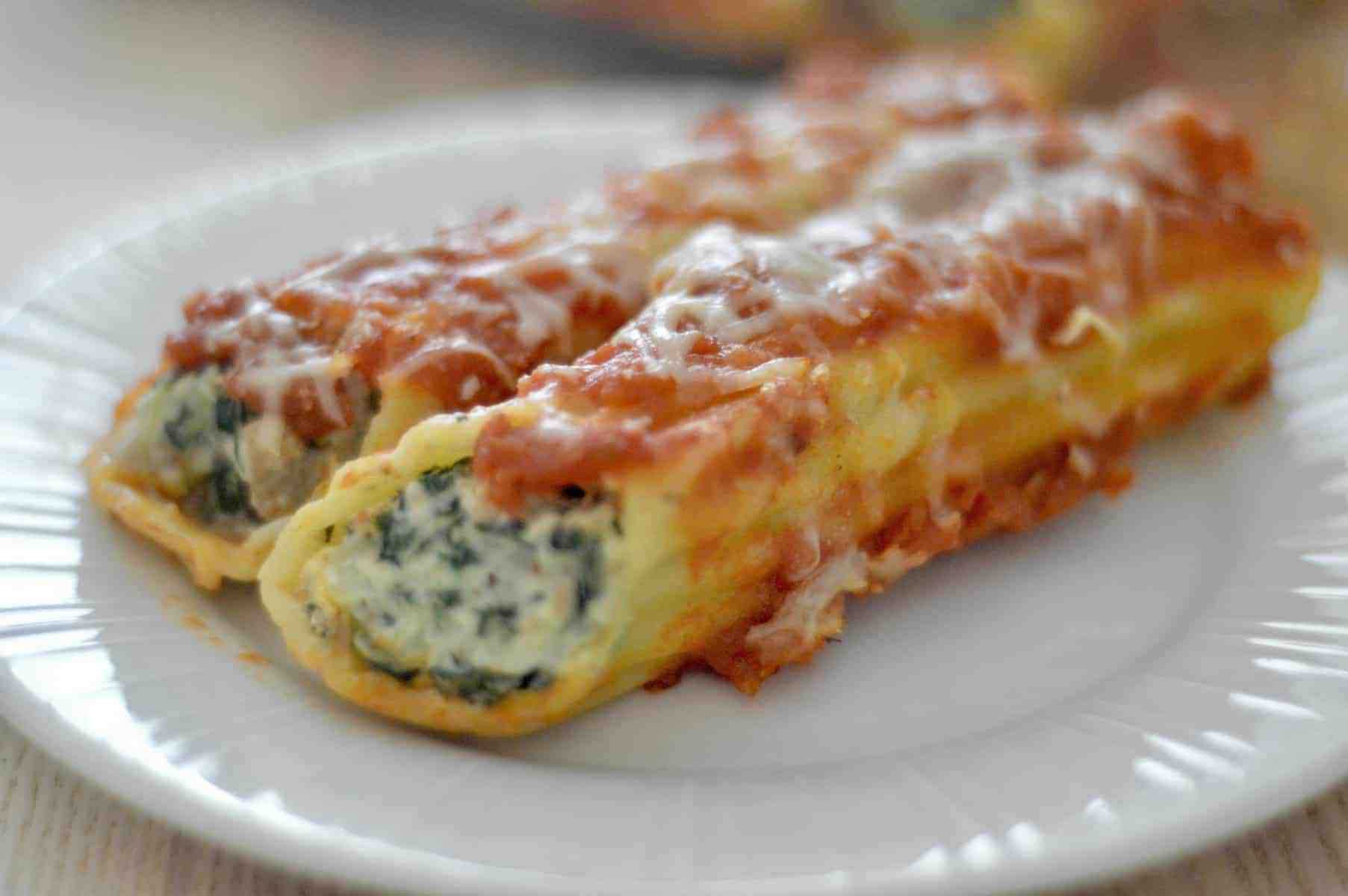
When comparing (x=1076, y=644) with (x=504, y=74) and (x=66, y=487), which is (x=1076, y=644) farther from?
(x=504, y=74)

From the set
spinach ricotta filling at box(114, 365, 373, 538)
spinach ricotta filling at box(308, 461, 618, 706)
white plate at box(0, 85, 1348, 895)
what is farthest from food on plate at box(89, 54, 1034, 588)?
spinach ricotta filling at box(308, 461, 618, 706)

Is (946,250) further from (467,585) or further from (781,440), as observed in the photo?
(467,585)

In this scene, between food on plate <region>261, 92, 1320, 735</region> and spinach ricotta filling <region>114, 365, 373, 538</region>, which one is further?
spinach ricotta filling <region>114, 365, 373, 538</region>

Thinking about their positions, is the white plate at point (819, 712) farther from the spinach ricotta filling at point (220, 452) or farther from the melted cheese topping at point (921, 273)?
the melted cheese topping at point (921, 273)

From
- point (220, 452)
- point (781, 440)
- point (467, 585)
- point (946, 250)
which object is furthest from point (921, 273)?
point (220, 452)

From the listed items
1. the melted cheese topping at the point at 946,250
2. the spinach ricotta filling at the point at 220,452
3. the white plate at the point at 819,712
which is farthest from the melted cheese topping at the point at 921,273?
the spinach ricotta filling at the point at 220,452

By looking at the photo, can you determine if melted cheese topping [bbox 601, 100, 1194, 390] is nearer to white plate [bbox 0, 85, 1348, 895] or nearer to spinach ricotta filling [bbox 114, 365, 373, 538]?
white plate [bbox 0, 85, 1348, 895]
